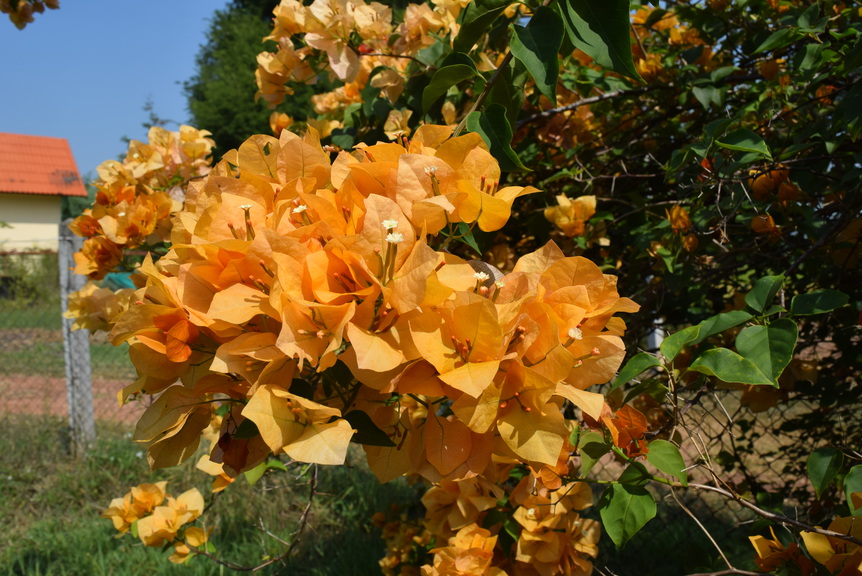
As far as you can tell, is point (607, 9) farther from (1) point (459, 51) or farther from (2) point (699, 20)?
(2) point (699, 20)

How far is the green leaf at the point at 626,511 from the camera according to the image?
2.24 ft

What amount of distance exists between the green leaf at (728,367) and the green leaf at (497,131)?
292mm

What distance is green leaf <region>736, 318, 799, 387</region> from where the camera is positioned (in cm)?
68

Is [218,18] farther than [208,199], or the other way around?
[218,18]

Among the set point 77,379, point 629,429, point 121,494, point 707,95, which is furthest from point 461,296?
point 77,379

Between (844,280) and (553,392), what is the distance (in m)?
1.19

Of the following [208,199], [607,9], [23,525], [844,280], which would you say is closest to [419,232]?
[208,199]

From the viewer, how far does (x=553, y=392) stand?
19.2 inches

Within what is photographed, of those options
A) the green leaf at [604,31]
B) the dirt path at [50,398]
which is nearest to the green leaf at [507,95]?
the green leaf at [604,31]

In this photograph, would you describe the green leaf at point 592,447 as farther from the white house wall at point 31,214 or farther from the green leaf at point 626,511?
the white house wall at point 31,214

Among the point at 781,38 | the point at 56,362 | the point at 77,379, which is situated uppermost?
the point at 781,38

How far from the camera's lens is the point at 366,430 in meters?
0.54

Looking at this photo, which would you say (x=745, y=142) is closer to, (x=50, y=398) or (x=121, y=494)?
(x=121, y=494)

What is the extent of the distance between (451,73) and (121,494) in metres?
3.34
